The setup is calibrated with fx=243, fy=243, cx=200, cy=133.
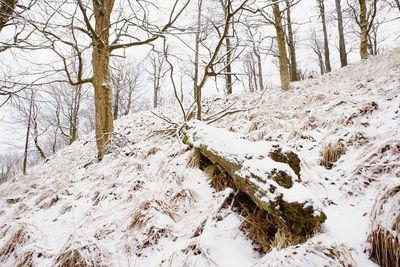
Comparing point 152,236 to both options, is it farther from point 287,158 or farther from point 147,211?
point 287,158

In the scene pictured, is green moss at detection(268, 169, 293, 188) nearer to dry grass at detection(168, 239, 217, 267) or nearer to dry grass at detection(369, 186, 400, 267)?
dry grass at detection(369, 186, 400, 267)

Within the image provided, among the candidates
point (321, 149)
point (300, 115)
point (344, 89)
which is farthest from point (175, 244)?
point (344, 89)

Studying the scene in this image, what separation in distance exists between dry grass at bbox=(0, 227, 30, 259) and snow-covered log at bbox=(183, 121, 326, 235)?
197 cm

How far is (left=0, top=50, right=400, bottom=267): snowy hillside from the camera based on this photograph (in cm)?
163

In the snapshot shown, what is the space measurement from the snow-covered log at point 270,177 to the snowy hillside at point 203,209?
137 mm

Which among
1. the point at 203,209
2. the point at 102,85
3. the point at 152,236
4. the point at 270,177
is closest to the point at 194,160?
the point at 203,209

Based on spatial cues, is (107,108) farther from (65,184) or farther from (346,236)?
(346,236)

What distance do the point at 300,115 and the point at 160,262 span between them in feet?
11.9

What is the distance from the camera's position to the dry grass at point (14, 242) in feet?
7.33

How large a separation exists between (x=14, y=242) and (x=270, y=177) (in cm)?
242

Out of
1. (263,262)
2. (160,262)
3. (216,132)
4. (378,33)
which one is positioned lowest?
(160,262)

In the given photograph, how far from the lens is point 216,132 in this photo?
281cm

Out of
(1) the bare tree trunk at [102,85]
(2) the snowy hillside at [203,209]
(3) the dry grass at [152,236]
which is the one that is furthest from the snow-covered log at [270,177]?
(1) the bare tree trunk at [102,85]

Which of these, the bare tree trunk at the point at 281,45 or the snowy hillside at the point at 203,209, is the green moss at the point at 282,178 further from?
the bare tree trunk at the point at 281,45
